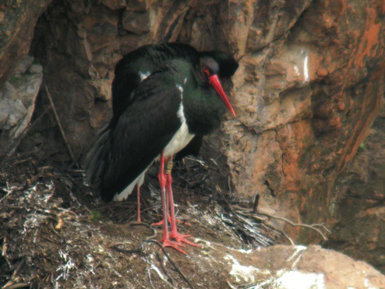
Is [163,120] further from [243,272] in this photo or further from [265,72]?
[265,72]

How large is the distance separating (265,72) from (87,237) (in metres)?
1.71

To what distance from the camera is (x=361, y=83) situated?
5.22 m

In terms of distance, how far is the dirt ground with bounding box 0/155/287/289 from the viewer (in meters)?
3.49

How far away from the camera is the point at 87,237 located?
3684mm

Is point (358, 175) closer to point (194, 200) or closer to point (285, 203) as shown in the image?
point (285, 203)

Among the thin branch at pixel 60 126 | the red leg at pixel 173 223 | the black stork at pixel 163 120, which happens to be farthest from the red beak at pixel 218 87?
the thin branch at pixel 60 126

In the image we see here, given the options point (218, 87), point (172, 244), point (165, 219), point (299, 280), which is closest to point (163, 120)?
point (218, 87)

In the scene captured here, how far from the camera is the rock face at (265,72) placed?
14.4 feet

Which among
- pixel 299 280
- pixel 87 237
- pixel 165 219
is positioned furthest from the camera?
pixel 165 219

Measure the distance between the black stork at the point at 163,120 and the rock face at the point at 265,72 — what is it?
0.48m

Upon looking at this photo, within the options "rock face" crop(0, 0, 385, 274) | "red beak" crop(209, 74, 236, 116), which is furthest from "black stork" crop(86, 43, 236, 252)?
"rock face" crop(0, 0, 385, 274)

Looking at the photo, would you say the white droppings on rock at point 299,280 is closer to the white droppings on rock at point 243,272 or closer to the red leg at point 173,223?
the white droppings on rock at point 243,272

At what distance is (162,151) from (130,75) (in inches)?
19.1

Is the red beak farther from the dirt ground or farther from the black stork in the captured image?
the dirt ground
